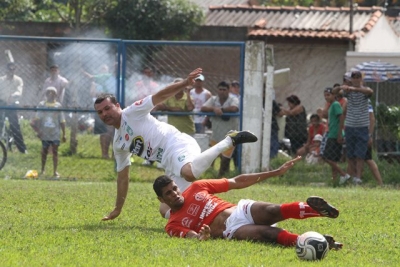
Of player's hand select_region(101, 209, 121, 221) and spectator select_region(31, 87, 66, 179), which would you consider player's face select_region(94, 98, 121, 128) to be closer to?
player's hand select_region(101, 209, 121, 221)

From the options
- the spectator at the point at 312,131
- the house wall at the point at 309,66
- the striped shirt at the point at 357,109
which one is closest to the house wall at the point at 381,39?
the house wall at the point at 309,66

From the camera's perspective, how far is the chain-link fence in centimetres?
1705

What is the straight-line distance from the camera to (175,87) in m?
10.0

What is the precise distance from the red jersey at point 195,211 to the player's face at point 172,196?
0.06 metres

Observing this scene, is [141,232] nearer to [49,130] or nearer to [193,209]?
[193,209]

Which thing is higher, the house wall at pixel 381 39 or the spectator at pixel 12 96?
the house wall at pixel 381 39

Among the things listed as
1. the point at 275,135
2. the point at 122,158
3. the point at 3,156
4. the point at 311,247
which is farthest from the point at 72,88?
the point at 311,247

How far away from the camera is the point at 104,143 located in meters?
18.3

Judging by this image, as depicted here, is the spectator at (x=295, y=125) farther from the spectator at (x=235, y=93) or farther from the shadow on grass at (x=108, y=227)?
the shadow on grass at (x=108, y=227)

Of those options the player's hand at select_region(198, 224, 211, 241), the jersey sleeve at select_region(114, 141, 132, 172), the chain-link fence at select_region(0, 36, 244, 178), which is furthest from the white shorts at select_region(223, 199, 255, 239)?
the chain-link fence at select_region(0, 36, 244, 178)

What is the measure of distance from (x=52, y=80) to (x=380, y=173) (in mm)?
6088

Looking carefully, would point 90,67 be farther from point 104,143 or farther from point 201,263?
point 201,263

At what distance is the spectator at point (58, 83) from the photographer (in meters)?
17.5

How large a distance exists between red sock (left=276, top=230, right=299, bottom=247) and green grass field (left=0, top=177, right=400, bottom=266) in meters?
0.12
